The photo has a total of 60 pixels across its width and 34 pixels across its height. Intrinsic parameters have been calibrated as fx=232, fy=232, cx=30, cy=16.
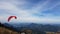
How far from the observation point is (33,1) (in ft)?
17.8

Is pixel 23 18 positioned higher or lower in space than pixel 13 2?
lower

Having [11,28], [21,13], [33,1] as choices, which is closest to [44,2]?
[33,1]

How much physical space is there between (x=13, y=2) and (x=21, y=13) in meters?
0.32

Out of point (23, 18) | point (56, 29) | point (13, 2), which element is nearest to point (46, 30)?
point (56, 29)

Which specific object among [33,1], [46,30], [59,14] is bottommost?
[46,30]

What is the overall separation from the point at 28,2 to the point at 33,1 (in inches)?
4.8

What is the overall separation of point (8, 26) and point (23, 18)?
0.40 meters

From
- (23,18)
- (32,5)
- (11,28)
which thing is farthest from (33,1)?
(11,28)

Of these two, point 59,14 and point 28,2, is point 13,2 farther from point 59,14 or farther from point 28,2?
point 59,14

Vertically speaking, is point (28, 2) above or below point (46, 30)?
above

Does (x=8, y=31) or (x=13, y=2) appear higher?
(x=13, y=2)

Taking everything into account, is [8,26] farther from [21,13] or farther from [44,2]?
[44,2]

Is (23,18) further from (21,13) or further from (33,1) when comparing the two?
(33,1)

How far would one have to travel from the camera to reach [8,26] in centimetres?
538
